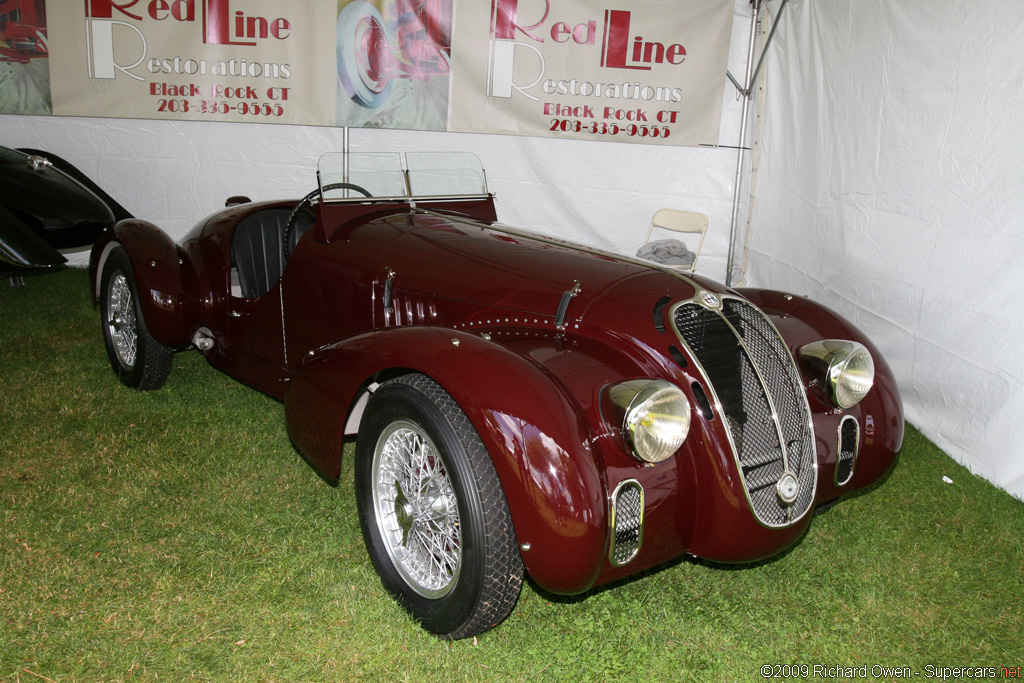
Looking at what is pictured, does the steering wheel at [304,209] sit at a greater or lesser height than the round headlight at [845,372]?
greater

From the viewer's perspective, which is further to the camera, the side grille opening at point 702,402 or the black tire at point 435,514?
the side grille opening at point 702,402

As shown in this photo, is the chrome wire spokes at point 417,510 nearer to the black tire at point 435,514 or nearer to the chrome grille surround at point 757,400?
the black tire at point 435,514

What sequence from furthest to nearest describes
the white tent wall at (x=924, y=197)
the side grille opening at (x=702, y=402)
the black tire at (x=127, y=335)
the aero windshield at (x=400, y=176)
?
the black tire at (x=127, y=335) → the white tent wall at (x=924, y=197) → the aero windshield at (x=400, y=176) → the side grille opening at (x=702, y=402)

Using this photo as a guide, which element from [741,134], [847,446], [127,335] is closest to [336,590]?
[847,446]

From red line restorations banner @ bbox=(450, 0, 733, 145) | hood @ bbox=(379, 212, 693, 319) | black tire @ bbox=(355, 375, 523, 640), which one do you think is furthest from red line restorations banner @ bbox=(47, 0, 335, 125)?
black tire @ bbox=(355, 375, 523, 640)

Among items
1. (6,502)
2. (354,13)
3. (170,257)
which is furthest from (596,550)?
(354,13)

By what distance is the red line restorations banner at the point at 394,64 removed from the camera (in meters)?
Answer: 6.31

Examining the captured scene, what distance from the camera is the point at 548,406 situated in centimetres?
217

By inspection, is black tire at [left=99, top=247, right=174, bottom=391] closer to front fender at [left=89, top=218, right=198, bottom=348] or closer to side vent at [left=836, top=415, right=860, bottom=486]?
front fender at [left=89, top=218, right=198, bottom=348]

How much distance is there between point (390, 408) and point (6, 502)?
1769mm

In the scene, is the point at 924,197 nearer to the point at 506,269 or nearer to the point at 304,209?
the point at 506,269

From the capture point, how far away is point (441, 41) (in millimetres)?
6383

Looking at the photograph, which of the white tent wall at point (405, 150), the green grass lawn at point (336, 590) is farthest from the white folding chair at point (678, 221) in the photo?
the green grass lawn at point (336, 590)

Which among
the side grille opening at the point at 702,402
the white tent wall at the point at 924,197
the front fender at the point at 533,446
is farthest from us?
the white tent wall at the point at 924,197
